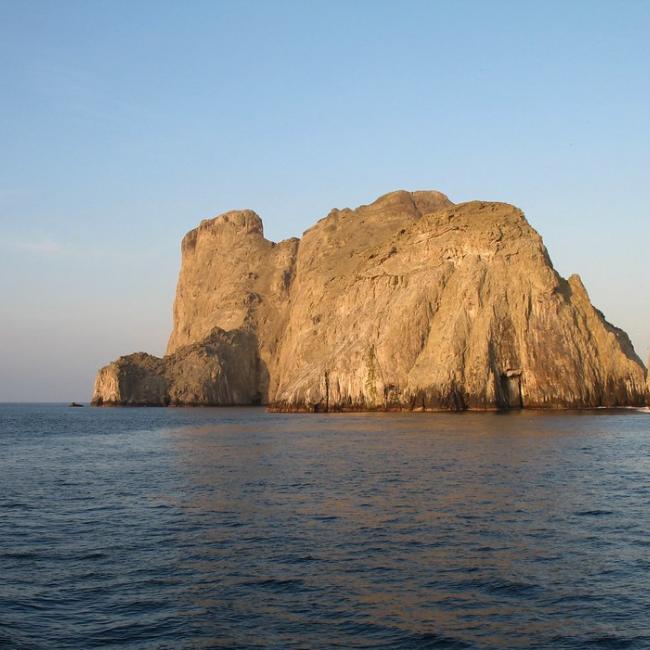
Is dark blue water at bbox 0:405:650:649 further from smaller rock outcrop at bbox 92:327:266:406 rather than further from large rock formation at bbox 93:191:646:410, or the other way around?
smaller rock outcrop at bbox 92:327:266:406

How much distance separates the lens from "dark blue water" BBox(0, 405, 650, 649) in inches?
537

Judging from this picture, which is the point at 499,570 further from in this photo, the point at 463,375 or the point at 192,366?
the point at 192,366

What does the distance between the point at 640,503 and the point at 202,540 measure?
49.7 ft

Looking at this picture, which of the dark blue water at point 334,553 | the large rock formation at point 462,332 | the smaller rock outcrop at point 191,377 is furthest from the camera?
the smaller rock outcrop at point 191,377

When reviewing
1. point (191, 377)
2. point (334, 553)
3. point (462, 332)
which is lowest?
point (334, 553)

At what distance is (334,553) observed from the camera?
19.1m

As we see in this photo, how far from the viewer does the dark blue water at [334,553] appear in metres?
13.6

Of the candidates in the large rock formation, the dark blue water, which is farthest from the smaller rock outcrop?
the dark blue water

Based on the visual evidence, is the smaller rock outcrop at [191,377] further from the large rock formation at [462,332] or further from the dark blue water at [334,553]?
the dark blue water at [334,553]

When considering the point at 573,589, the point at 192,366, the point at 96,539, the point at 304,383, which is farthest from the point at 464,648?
the point at 192,366

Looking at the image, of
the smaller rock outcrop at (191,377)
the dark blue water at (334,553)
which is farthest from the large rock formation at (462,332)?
the dark blue water at (334,553)

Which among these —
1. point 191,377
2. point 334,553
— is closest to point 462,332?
point 334,553

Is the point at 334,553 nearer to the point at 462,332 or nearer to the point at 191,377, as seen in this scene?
the point at 462,332

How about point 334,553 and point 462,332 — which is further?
point 462,332
